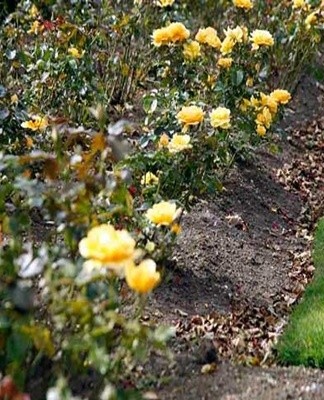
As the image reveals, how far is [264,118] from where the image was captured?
461 cm

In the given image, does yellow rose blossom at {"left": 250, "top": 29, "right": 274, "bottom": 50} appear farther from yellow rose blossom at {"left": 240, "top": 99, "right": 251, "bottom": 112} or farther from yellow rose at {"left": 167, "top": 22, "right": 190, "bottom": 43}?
yellow rose at {"left": 167, "top": 22, "right": 190, "bottom": 43}

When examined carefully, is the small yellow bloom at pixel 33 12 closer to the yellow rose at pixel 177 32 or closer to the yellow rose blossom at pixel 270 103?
the yellow rose at pixel 177 32

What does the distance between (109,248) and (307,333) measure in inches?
65.9

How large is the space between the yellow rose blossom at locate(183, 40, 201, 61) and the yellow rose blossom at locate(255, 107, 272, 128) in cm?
44

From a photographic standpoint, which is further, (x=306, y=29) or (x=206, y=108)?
(x=306, y=29)

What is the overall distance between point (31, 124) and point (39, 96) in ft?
2.90

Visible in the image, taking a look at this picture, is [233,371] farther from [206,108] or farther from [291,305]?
[206,108]

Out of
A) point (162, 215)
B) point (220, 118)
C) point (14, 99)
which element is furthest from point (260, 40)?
point (162, 215)

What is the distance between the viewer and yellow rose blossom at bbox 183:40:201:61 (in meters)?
4.55

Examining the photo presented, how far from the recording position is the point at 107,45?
18.8 ft

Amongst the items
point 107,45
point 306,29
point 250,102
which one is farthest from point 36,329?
point 306,29

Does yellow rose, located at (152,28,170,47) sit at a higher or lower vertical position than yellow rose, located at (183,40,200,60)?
higher

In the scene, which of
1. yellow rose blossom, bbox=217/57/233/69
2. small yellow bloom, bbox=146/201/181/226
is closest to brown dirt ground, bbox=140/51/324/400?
small yellow bloom, bbox=146/201/181/226

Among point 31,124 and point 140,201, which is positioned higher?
point 31,124
